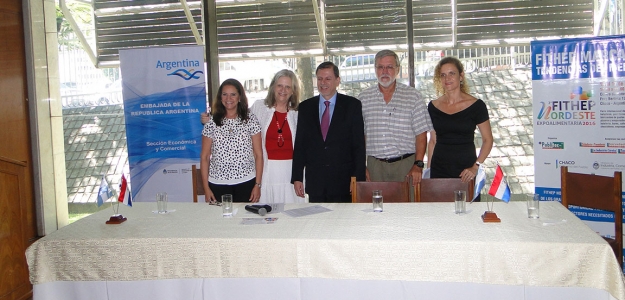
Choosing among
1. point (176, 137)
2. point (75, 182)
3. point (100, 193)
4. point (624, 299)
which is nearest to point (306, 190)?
point (100, 193)

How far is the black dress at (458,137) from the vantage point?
3539mm

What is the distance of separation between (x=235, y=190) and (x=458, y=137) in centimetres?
149

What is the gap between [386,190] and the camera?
3.29m

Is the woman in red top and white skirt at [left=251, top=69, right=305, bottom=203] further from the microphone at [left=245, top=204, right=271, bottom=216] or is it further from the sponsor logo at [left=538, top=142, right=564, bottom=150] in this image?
the sponsor logo at [left=538, top=142, right=564, bottom=150]

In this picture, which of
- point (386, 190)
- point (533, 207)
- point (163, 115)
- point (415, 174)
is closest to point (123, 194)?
point (386, 190)

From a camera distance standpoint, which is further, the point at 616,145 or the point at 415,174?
the point at 616,145

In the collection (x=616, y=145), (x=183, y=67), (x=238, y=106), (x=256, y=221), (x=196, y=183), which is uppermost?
→ (x=183, y=67)

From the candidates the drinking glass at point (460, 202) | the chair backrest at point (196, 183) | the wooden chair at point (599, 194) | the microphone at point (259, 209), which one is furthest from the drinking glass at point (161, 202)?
the wooden chair at point (599, 194)

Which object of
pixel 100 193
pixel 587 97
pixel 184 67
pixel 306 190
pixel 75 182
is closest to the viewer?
pixel 100 193

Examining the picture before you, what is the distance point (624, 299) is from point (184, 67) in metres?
3.71

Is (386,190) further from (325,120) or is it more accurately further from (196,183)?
(196,183)

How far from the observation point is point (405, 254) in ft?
7.37

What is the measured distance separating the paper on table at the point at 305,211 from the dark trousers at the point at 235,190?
727mm

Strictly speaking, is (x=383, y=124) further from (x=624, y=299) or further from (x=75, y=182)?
(x=75, y=182)
